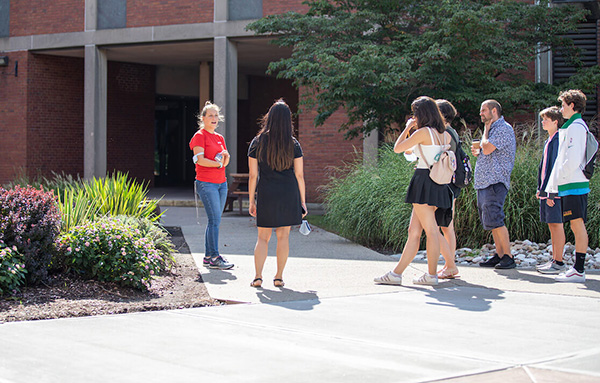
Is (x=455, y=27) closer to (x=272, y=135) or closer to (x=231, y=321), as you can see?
(x=272, y=135)

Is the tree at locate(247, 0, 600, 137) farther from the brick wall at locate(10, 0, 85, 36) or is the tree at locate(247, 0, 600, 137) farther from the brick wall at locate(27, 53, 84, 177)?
the brick wall at locate(27, 53, 84, 177)

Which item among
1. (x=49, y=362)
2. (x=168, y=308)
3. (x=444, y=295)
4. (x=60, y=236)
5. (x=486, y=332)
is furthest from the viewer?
(x=60, y=236)

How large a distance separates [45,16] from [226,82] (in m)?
6.37

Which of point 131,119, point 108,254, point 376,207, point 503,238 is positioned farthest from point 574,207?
point 131,119

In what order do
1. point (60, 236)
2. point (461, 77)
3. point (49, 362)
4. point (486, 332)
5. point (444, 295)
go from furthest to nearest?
1. point (461, 77)
2. point (60, 236)
3. point (444, 295)
4. point (486, 332)
5. point (49, 362)

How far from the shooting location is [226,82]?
→ 1948cm

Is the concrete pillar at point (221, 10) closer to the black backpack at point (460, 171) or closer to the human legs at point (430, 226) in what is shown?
the black backpack at point (460, 171)

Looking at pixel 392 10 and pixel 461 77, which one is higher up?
pixel 392 10

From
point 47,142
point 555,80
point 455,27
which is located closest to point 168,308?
point 455,27

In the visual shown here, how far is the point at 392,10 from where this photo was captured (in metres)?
14.4

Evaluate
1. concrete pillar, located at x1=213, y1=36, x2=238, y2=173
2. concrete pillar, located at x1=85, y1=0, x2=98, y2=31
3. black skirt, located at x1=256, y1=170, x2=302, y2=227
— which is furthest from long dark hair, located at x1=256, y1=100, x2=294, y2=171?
concrete pillar, located at x1=85, y1=0, x2=98, y2=31

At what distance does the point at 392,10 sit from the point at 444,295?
934cm

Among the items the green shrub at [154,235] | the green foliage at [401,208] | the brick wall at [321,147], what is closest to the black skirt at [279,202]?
the green shrub at [154,235]

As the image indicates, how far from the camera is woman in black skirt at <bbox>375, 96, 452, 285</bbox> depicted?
6633 millimetres
